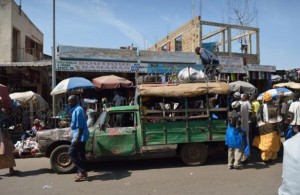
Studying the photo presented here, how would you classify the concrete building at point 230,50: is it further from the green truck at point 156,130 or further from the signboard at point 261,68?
the green truck at point 156,130

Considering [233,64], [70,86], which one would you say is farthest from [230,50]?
[70,86]

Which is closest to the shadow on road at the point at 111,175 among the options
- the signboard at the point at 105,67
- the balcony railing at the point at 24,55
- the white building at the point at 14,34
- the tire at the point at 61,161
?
the tire at the point at 61,161

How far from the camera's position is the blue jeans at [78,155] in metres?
6.53

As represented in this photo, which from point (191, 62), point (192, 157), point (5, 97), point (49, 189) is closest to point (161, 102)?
point (192, 157)

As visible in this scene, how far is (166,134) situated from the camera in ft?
24.9

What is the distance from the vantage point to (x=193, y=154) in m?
7.82

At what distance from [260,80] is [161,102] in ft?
43.7

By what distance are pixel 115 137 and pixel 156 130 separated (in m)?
1.02

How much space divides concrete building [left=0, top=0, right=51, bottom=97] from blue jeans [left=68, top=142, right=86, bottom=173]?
26.9 feet

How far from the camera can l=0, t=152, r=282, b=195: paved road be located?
18.8 ft

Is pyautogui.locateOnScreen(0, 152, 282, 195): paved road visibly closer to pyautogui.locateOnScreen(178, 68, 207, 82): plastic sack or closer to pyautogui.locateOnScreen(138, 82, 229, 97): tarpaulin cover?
pyautogui.locateOnScreen(138, 82, 229, 97): tarpaulin cover

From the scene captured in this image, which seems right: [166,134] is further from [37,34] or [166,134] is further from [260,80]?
[37,34]

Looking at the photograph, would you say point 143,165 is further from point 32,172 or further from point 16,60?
point 16,60

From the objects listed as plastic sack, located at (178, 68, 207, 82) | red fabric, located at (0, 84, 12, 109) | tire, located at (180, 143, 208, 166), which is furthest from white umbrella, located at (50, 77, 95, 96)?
tire, located at (180, 143, 208, 166)
